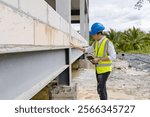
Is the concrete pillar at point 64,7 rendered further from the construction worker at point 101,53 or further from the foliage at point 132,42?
the foliage at point 132,42

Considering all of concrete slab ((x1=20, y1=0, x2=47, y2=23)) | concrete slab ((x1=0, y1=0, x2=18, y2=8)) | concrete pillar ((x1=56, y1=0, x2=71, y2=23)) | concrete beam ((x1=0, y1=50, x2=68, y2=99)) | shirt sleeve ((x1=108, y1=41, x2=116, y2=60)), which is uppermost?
concrete pillar ((x1=56, y1=0, x2=71, y2=23))

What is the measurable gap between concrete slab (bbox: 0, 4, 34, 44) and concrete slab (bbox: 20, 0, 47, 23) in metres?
0.09

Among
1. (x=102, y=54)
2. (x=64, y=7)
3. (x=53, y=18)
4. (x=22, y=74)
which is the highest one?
(x=64, y=7)

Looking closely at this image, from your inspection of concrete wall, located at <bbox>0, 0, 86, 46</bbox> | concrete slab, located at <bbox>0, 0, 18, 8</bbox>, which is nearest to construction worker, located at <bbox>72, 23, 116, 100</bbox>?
concrete wall, located at <bbox>0, 0, 86, 46</bbox>

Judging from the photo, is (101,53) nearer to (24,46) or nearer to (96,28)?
(96,28)

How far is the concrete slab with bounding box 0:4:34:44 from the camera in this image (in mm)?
2373

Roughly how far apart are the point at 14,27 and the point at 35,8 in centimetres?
87

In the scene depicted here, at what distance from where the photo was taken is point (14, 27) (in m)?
2.64

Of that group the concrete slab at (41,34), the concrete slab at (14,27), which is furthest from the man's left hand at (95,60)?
the concrete slab at (14,27)

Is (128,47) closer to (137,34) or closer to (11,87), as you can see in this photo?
(137,34)

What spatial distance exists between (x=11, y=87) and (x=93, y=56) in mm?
3317

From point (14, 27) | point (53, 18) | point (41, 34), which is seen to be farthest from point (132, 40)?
point (14, 27)

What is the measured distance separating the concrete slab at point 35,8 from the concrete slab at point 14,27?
92 millimetres

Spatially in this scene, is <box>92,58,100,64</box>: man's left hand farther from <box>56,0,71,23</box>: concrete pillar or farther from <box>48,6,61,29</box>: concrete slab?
<box>56,0,71,23</box>: concrete pillar
